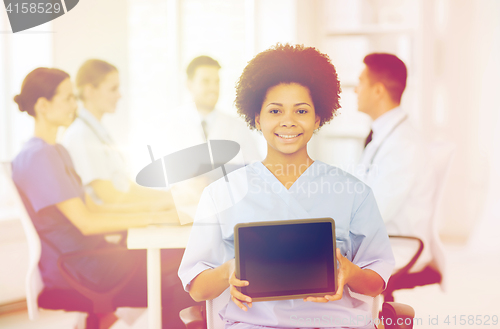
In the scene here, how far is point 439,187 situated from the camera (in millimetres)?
1407

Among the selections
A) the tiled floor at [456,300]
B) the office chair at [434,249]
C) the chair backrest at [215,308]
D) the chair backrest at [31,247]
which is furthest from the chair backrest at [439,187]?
the chair backrest at [31,247]

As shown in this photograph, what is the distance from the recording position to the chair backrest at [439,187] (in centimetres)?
140

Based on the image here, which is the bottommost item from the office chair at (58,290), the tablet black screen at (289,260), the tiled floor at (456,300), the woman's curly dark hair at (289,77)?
the tiled floor at (456,300)

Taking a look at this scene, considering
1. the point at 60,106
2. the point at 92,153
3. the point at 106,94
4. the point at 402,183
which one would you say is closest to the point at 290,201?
the point at 402,183

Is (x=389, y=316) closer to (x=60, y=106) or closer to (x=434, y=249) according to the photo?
(x=434, y=249)

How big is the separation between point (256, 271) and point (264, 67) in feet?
1.55

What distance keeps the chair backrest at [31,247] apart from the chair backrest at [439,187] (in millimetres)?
1312

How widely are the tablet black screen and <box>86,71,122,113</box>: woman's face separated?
1.50 m

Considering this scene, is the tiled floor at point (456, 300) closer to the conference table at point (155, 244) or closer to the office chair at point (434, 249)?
the office chair at point (434, 249)

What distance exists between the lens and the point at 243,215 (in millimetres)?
941

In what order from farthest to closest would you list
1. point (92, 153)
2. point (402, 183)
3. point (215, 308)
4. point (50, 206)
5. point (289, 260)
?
point (92, 153)
point (402, 183)
point (50, 206)
point (215, 308)
point (289, 260)

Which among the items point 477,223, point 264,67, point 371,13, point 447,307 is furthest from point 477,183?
point 264,67

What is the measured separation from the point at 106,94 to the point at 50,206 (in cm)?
91

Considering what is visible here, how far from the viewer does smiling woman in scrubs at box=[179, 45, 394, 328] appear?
2.97ft
